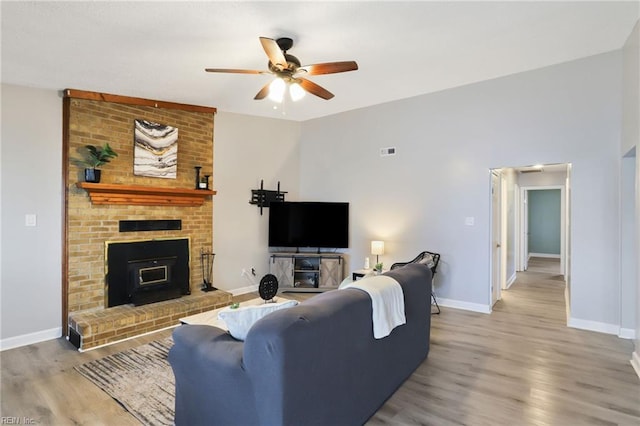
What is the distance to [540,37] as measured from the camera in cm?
322

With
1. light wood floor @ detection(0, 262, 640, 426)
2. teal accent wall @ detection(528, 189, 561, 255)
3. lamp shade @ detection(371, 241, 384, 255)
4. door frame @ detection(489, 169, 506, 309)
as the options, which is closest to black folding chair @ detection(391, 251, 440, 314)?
lamp shade @ detection(371, 241, 384, 255)

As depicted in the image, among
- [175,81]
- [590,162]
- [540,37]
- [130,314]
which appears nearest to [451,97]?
[540,37]

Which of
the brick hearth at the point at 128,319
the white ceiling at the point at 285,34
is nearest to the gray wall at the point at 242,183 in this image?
the brick hearth at the point at 128,319

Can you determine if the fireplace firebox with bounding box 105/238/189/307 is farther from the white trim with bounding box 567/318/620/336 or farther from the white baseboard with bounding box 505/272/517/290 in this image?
the white baseboard with bounding box 505/272/517/290

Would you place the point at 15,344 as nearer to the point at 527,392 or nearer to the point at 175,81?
the point at 175,81

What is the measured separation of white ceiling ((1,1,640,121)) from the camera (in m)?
2.57

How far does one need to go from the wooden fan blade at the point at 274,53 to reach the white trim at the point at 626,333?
4.37 m

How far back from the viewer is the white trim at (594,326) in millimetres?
3699

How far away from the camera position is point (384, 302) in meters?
2.22

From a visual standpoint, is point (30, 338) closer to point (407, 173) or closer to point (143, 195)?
point (143, 195)

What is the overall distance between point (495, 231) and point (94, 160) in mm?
5260

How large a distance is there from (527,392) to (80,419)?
316 cm

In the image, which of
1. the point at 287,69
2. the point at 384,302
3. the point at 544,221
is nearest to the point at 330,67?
the point at 287,69

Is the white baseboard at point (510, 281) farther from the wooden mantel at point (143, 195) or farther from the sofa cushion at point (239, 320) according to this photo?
the sofa cushion at point (239, 320)
